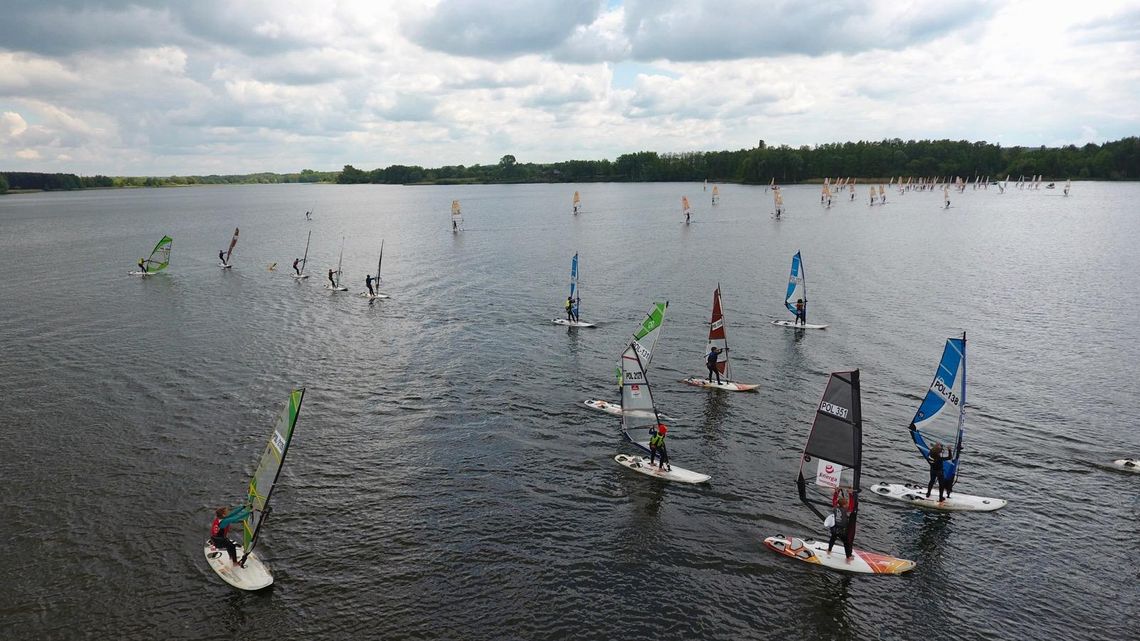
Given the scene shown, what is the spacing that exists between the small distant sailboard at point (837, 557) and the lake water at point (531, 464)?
35cm

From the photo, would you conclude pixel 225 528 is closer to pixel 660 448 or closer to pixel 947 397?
pixel 660 448

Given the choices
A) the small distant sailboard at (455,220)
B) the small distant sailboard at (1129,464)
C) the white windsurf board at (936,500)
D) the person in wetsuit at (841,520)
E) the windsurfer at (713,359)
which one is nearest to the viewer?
the person in wetsuit at (841,520)

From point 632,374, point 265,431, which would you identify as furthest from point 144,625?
point 632,374

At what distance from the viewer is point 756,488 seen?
913 inches

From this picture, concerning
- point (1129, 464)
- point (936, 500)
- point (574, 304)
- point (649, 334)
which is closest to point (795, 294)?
point (574, 304)

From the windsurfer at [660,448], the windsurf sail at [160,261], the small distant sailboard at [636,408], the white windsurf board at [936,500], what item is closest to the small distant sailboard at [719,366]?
the small distant sailboard at [636,408]

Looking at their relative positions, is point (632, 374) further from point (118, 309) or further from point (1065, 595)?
point (118, 309)

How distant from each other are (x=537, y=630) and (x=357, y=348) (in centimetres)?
2781

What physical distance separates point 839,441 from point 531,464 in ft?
37.0

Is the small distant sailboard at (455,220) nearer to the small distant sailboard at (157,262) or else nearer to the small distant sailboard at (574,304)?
the small distant sailboard at (157,262)

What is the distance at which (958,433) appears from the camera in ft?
74.8

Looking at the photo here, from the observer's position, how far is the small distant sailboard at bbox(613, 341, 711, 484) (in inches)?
958

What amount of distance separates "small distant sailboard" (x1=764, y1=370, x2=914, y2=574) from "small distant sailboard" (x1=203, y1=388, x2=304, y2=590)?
46.9 feet

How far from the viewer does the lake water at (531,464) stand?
1725 cm
